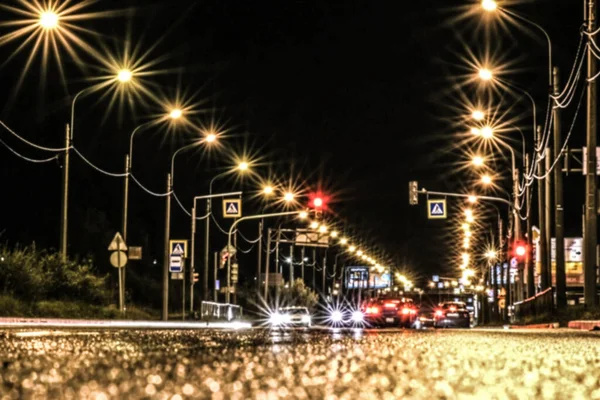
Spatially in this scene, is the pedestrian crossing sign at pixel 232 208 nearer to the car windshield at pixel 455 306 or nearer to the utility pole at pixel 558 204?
the car windshield at pixel 455 306

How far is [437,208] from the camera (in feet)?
202

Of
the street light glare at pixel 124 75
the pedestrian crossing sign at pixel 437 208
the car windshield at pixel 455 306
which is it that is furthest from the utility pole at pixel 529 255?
the street light glare at pixel 124 75

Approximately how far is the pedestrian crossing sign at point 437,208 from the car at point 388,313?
1145 centimetres

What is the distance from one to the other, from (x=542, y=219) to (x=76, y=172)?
163 feet

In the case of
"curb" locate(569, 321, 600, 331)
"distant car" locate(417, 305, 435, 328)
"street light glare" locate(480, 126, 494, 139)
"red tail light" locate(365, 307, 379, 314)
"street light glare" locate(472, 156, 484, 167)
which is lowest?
"distant car" locate(417, 305, 435, 328)

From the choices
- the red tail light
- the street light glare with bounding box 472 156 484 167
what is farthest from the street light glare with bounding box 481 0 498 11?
the street light glare with bounding box 472 156 484 167

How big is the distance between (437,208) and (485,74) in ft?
69.4

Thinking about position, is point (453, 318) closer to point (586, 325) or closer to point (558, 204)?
point (558, 204)

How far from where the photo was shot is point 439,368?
7688 millimetres

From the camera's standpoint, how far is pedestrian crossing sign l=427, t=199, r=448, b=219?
61.4 metres

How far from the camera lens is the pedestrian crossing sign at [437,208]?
2416 inches

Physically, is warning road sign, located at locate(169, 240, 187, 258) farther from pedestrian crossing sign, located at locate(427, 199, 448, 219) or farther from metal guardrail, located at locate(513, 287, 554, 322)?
pedestrian crossing sign, located at locate(427, 199, 448, 219)

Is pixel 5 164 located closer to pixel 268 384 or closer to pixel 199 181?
pixel 199 181

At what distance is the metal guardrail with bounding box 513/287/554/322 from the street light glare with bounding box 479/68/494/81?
8.52 meters
